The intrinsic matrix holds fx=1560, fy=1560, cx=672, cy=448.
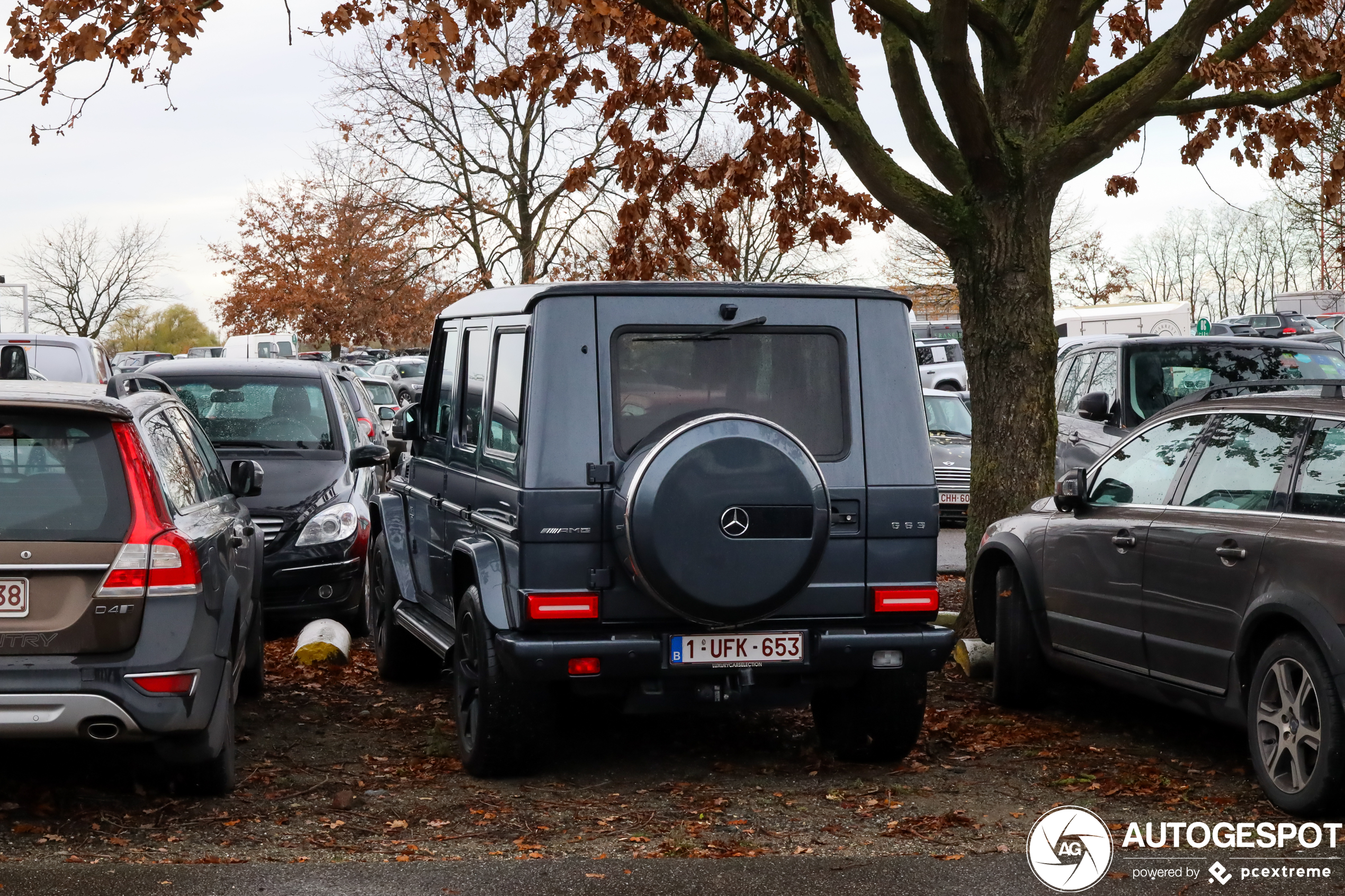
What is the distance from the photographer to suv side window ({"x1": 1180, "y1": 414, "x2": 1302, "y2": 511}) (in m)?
6.15

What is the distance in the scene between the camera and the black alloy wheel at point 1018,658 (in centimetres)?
782

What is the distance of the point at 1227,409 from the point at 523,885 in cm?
374

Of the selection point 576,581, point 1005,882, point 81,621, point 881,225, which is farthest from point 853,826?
point 881,225

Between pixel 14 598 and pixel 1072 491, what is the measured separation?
4.68 meters

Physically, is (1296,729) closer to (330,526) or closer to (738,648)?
(738,648)

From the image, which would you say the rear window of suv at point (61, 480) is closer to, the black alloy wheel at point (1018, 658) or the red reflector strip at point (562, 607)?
the red reflector strip at point (562, 607)

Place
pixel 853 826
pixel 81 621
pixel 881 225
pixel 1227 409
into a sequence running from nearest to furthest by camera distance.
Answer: pixel 81 621 < pixel 853 826 < pixel 1227 409 < pixel 881 225

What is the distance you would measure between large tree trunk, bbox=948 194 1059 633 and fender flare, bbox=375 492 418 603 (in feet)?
10.6

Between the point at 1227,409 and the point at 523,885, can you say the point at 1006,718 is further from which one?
the point at 523,885

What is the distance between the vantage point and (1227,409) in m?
6.70

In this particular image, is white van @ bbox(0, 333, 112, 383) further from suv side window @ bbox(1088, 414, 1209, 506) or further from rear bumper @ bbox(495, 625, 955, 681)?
suv side window @ bbox(1088, 414, 1209, 506)

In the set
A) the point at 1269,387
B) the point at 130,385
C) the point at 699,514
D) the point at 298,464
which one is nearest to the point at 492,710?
the point at 699,514

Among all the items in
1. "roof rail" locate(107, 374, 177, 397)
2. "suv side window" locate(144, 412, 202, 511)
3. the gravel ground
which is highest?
"roof rail" locate(107, 374, 177, 397)

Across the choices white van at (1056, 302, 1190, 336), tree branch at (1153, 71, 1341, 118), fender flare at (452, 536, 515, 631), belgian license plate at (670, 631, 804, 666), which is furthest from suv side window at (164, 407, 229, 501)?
white van at (1056, 302, 1190, 336)
